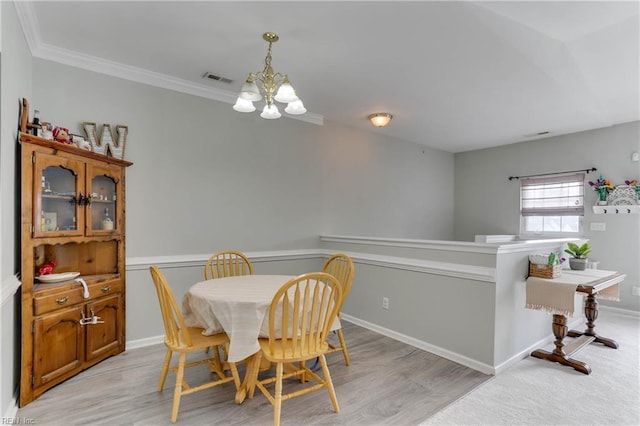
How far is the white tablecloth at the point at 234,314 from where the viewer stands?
200cm

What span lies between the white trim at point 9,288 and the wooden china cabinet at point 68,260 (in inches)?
2.8

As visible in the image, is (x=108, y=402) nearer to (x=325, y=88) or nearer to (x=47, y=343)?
(x=47, y=343)

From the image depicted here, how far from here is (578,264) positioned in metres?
3.29

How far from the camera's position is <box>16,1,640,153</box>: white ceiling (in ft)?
7.27

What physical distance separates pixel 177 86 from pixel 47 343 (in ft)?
8.03

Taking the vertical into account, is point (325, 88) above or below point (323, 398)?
above

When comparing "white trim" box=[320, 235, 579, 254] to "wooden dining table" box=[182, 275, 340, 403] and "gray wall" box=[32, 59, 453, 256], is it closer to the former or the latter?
"gray wall" box=[32, 59, 453, 256]

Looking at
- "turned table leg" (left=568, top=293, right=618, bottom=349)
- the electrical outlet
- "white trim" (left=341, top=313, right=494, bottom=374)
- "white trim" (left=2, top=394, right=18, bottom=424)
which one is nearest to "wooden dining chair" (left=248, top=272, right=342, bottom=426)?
"white trim" (left=341, top=313, right=494, bottom=374)

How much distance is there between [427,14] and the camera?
2.21m

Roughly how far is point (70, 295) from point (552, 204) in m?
6.28

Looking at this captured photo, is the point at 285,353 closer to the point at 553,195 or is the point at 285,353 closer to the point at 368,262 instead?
the point at 368,262

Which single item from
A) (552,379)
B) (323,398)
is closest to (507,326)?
(552,379)

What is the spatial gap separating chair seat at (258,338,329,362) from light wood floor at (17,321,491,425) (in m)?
0.42

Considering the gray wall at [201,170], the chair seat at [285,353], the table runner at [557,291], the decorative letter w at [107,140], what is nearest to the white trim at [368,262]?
the gray wall at [201,170]
